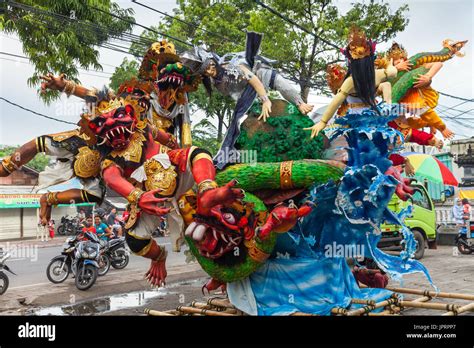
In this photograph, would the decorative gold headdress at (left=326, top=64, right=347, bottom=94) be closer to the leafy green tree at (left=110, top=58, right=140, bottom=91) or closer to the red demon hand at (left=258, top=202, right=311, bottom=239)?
the red demon hand at (left=258, top=202, right=311, bottom=239)

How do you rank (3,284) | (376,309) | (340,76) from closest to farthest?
(376,309) < (340,76) < (3,284)

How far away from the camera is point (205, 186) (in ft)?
13.2

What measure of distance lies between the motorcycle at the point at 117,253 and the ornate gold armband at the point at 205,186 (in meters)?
6.75

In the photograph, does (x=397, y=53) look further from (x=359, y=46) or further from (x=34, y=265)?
(x=34, y=265)

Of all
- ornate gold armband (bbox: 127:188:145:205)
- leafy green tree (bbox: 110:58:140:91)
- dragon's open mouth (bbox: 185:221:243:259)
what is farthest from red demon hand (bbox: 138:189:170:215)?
leafy green tree (bbox: 110:58:140:91)

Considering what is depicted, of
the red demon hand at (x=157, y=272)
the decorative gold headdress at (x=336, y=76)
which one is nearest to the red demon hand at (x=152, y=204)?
the red demon hand at (x=157, y=272)

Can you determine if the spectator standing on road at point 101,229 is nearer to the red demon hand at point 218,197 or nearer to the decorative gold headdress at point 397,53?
the red demon hand at point 218,197

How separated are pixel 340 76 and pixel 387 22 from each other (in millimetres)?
6975

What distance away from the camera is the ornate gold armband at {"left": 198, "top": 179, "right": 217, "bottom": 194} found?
4.00 m

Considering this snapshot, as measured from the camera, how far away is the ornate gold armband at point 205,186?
13.1 feet

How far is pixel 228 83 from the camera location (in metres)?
5.10

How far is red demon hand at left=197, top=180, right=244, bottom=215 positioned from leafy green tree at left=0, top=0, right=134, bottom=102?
5.29 m
